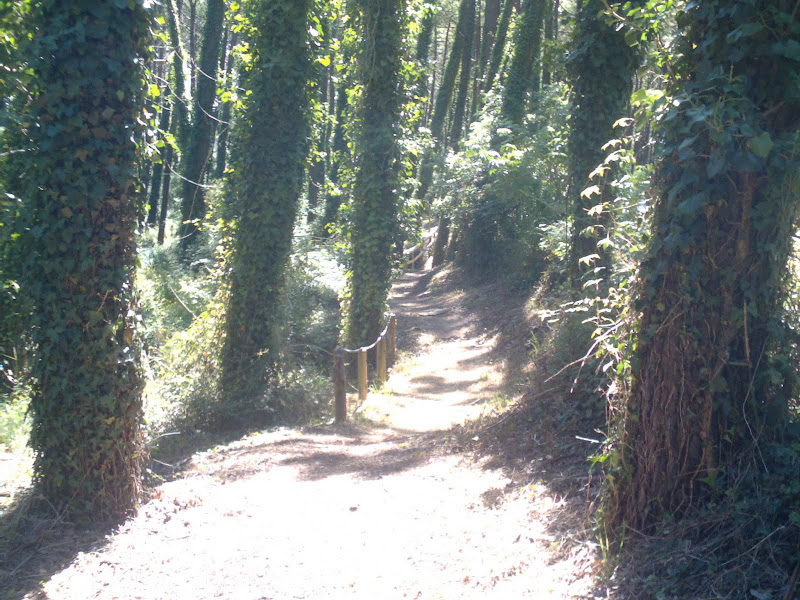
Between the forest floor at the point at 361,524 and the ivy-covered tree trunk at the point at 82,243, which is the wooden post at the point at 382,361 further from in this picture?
the ivy-covered tree trunk at the point at 82,243

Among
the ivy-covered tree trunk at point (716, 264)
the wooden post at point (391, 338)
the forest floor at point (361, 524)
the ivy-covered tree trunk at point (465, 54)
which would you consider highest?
the ivy-covered tree trunk at point (465, 54)

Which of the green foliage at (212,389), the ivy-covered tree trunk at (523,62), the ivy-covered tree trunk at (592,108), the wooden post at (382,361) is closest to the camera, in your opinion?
the ivy-covered tree trunk at (592,108)

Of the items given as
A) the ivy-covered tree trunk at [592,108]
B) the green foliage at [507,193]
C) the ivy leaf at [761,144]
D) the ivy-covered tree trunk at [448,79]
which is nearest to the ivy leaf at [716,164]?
the ivy leaf at [761,144]

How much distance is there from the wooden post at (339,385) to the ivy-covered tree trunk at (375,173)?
3799 millimetres

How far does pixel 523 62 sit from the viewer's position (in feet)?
73.8

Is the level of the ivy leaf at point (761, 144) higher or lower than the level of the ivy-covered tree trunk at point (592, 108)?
lower

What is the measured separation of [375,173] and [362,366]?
4163 millimetres

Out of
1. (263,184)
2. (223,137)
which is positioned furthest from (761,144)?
(223,137)

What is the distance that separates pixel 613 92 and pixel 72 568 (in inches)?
347

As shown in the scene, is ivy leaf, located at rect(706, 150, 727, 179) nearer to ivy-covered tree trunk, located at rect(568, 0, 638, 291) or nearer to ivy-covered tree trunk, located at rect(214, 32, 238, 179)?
ivy-covered tree trunk, located at rect(568, 0, 638, 291)

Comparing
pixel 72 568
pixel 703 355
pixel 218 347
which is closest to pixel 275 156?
pixel 218 347

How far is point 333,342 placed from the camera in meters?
15.9

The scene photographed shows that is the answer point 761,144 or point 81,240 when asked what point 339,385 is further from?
point 761,144

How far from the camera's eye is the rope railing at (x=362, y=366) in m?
9.84
